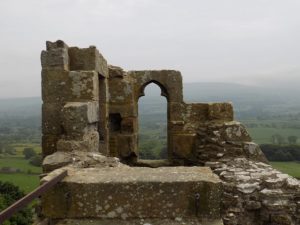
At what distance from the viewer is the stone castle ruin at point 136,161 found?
14.5ft

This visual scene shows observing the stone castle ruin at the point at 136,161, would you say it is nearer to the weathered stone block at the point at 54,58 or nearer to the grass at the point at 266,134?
the weathered stone block at the point at 54,58

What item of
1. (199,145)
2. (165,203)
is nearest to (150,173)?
(165,203)

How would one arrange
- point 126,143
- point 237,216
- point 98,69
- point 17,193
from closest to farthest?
point 237,216
point 98,69
point 126,143
point 17,193

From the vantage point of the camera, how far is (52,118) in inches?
313

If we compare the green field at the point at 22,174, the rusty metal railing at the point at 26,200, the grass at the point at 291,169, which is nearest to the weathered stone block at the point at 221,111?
the rusty metal railing at the point at 26,200

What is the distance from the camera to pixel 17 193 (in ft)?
112

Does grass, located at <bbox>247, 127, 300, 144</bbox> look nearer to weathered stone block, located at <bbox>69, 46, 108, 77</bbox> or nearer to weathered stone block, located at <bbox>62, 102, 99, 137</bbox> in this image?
weathered stone block, located at <bbox>69, 46, 108, 77</bbox>

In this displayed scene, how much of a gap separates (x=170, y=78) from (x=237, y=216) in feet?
20.1

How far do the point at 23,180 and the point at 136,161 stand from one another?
34605mm

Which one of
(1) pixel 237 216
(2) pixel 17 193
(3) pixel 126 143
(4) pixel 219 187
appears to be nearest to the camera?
(4) pixel 219 187

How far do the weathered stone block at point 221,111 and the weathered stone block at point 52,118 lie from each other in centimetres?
498

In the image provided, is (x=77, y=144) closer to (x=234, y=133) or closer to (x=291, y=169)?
(x=234, y=133)

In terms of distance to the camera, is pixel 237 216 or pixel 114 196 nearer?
pixel 114 196

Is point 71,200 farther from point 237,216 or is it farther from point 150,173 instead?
point 237,216
